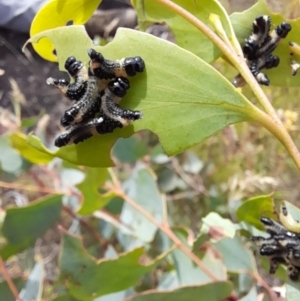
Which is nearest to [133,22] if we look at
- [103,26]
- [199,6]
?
[103,26]

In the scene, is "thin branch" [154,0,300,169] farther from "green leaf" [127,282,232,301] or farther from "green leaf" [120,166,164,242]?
"green leaf" [120,166,164,242]

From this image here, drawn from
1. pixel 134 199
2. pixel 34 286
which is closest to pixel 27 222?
pixel 34 286

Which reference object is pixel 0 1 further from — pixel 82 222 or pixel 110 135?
pixel 110 135

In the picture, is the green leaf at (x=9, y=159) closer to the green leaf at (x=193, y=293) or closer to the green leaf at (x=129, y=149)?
the green leaf at (x=129, y=149)

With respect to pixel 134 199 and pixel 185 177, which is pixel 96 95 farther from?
pixel 185 177

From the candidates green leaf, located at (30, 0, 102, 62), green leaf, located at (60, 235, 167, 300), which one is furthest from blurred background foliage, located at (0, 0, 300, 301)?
green leaf, located at (30, 0, 102, 62)
